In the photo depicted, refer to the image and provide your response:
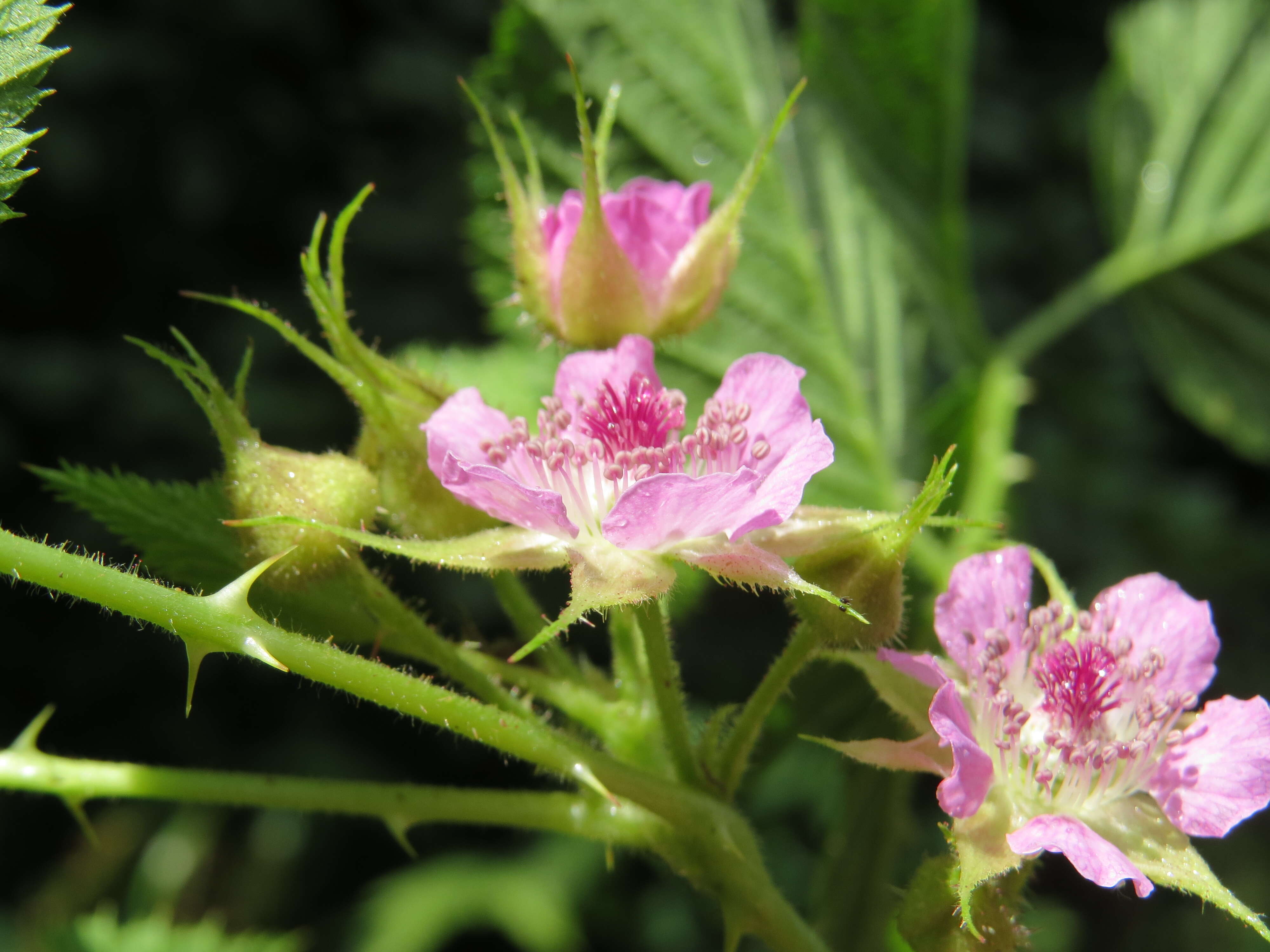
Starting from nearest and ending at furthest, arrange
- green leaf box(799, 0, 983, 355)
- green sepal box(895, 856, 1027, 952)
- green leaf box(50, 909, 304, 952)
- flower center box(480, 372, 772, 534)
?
1. green sepal box(895, 856, 1027, 952)
2. flower center box(480, 372, 772, 534)
3. green leaf box(50, 909, 304, 952)
4. green leaf box(799, 0, 983, 355)

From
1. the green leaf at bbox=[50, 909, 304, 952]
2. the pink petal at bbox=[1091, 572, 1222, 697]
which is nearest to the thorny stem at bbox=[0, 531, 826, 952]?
the pink petal at bbox=[1091, 572, 1222, 697]

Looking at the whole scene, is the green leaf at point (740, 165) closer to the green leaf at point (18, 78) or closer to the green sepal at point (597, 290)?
the green sepal at point (597, 290)

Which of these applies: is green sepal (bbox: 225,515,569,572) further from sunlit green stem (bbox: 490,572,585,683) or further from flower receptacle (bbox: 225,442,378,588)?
sunlit green stem (bbox: 490,572,585,683)

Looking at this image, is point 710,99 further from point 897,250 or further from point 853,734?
point 853,734

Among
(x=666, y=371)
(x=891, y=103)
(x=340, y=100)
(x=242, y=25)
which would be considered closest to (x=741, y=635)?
(x=666, y=371)

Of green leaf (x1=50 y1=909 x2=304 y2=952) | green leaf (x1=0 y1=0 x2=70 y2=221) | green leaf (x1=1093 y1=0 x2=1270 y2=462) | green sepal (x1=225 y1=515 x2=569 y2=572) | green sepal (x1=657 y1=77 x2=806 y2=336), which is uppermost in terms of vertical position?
green leaf (x1=0 y1=0 x2=70 y2=221)

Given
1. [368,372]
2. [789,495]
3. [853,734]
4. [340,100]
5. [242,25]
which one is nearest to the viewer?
[789,495]

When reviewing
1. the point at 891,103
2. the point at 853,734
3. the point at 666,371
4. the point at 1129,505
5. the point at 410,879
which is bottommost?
the point at 410,879
